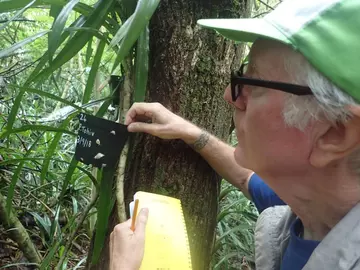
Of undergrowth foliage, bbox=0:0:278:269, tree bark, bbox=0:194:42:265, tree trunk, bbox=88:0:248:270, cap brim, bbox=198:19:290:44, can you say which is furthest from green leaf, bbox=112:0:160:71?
tree bark, bbox=0:194:42:265

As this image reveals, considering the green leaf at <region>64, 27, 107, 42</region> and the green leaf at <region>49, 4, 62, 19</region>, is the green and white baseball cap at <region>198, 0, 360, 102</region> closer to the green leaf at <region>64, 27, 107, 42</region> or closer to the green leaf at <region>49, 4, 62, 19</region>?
the green leaf at <region>64, 27, 107, 42</region>

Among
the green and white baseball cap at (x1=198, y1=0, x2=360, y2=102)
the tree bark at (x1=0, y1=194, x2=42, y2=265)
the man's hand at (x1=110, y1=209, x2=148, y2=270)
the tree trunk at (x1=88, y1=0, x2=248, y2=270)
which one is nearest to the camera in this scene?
the green and white baseball cap at (x1=198, y1=0, x2=360, y2=102)

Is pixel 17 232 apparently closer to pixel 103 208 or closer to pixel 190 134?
pixel 103 208

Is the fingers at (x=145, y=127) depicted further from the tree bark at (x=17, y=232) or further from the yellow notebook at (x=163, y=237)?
the tree bark at (x=17, y=232)

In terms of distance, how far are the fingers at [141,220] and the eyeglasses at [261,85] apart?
0.30 meters

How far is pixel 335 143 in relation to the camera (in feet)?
2.30

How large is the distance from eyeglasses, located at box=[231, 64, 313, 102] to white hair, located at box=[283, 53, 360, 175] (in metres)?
0.01

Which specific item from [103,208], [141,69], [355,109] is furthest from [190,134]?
[355,109]

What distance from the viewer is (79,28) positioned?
2.99ft

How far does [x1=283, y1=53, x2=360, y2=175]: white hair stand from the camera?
2.16 feet

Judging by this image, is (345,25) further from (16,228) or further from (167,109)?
(16,228)

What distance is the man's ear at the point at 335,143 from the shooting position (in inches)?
26.6

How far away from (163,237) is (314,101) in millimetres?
419

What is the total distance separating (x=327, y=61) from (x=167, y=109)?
0.44 m
